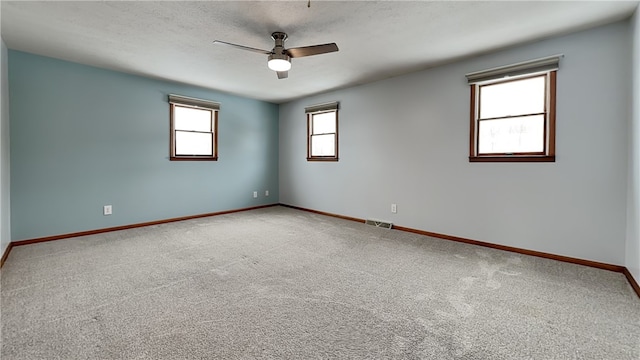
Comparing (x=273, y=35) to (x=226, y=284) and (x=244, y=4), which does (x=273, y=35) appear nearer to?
(x=244, y=4)

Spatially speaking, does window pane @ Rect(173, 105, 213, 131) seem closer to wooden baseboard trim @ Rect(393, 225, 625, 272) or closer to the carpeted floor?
the carpeted floor

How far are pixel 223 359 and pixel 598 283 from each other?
10.3 feet

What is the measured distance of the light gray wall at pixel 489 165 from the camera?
2.79 m

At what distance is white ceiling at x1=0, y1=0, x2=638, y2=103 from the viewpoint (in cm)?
245

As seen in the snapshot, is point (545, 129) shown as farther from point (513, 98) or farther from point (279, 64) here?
point (279, 64)

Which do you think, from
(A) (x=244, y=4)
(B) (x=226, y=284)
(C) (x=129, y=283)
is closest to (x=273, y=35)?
(A) (x=244, y=4)

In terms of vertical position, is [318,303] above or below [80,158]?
below

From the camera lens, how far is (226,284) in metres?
2.47

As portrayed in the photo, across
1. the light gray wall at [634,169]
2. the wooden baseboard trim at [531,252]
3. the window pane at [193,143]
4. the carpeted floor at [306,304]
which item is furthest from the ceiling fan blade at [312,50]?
the window pane at [193,143]

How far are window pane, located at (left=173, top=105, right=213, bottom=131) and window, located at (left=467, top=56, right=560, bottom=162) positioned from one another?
448 centimetres

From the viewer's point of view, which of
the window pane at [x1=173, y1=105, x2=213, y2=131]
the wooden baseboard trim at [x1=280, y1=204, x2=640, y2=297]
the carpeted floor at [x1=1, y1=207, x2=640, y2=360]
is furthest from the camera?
the window pane at [x1=173, y1=105, x2=213, y2=131]

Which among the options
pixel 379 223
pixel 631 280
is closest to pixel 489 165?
pixel 631 280

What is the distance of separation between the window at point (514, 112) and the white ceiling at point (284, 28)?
1.10 feet

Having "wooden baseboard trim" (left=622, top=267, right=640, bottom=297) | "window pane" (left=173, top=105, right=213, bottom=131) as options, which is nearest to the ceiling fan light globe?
"window pane" (left=173, top=105, right=213, bottom=131)
